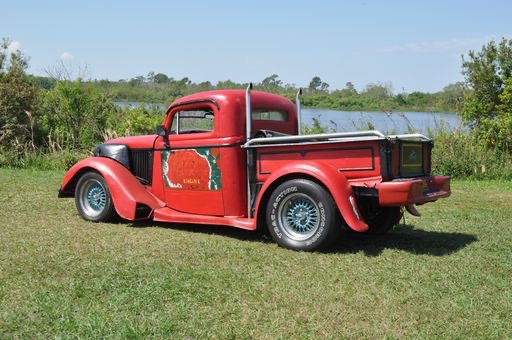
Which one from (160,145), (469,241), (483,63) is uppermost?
(483,63)

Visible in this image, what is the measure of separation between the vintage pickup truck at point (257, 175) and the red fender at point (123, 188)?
0.01 m

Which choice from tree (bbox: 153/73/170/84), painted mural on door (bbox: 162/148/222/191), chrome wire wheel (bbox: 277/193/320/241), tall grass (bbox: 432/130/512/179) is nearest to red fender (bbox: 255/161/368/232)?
chrome wire wheel (bbox: 277/193/320/241)

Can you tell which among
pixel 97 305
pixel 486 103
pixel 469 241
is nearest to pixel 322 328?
pixel 97 305

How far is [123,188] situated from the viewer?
7.07m

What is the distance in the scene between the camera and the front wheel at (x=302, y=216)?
547cm

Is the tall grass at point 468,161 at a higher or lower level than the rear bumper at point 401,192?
lower

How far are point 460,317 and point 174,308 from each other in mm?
1940

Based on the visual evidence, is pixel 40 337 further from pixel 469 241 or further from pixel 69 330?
pixel 469 241

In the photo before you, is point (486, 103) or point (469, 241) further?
point (486, 103)

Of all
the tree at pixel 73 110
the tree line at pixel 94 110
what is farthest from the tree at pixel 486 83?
the tree at pixel 73 110

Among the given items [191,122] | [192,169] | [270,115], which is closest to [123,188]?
[192,169]

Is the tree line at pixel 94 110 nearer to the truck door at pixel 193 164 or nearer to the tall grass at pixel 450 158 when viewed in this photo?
the tall grass at pixel 450 158

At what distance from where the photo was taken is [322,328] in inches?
141

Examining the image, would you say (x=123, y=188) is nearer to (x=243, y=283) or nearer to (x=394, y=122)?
(x=243, y=283)
